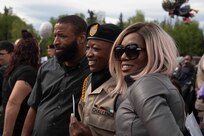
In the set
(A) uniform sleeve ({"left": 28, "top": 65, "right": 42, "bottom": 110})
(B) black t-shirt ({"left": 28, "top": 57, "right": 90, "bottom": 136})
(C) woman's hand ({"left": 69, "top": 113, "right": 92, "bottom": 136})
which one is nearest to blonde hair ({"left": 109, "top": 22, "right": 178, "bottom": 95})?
(C) woman's hand ({"left": 69, "top": 113, "right": 92, "bottom": 136})

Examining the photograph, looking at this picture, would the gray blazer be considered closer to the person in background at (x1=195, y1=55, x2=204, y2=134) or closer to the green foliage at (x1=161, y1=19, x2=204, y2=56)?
the person in background at (x1=195, y1=55, x2=204, y2=134)

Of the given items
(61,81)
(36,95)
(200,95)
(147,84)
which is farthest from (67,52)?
(200,95)

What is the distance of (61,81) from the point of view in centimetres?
310

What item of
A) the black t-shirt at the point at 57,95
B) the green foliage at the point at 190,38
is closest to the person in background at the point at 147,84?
the black t-shirt at the point at 57,95

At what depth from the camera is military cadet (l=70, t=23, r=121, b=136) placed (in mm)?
2338

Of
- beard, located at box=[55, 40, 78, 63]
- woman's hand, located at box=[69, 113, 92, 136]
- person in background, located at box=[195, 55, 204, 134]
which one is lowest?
person in background, located at box=[195, 55, 204, 134]

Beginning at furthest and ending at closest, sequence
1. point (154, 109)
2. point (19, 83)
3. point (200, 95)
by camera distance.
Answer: point (200, 95) < point (19, 83) < point (154, 109)

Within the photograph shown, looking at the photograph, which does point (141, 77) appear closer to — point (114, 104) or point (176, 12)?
point (114, 104)

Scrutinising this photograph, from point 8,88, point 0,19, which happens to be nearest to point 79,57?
point 8,88

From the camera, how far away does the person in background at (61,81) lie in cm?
299

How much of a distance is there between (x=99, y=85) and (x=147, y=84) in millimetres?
790

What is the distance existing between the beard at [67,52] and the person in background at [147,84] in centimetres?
88

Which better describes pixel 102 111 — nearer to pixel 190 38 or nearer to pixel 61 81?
pixel 61 81

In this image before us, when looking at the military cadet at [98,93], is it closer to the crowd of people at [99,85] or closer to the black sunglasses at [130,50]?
the crowd of people at [99,85]
